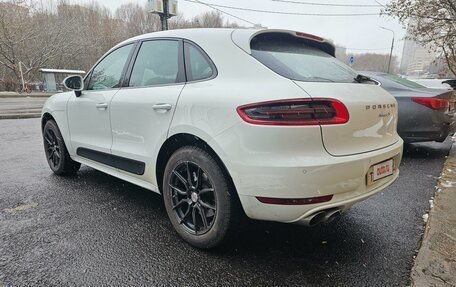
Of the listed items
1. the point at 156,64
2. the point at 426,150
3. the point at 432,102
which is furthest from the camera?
the point at 426,150

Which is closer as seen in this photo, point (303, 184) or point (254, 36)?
point (303, 184)

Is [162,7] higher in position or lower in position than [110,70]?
higher

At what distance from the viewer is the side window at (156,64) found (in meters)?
2.62

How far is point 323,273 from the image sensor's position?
206 centimetres

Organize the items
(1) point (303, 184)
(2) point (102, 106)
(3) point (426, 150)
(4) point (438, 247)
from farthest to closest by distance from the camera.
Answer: (3) point (426, 150) → (2) point (102, 106) → (4) point (438, 247) → (1) point (303, 184)

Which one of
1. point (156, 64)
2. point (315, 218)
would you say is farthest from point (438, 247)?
point (156, 64)

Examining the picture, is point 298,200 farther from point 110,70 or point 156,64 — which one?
point 110,70

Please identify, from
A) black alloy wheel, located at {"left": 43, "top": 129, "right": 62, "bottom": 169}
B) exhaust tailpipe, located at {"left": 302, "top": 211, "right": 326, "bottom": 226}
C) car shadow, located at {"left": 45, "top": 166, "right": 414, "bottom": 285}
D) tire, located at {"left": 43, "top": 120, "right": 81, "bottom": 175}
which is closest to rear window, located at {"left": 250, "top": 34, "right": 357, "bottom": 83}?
exhaust tailpipe, located at {"left": 302, "top": 211, "right": 326, "bottom": 226}

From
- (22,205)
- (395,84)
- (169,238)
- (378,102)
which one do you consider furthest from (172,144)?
(395,84)

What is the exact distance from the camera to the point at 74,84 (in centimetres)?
352

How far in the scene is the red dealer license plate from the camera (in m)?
2.11

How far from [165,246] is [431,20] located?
12648mm

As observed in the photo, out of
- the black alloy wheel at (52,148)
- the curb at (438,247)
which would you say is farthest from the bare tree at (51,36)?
the curb at (438,247)

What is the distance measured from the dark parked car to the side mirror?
4.67 metres
